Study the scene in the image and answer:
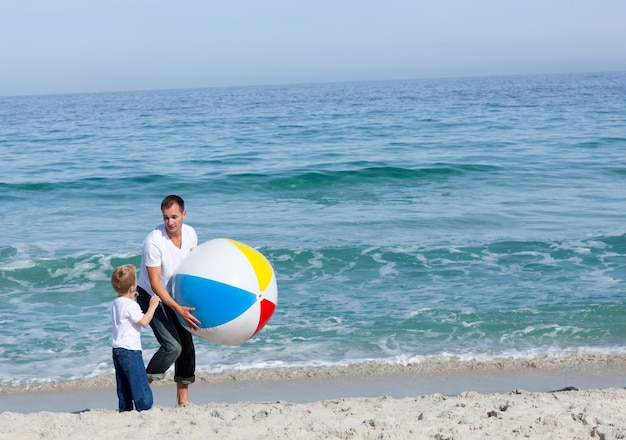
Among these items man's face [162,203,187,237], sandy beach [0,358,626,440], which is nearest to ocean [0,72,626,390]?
sandy beach [0,358,626,440]

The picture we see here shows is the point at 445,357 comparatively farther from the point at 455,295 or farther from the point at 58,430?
the point at 58,430

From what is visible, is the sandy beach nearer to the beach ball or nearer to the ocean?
the ocean

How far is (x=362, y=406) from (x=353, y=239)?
7870mm

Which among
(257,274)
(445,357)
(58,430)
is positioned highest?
(257,274)

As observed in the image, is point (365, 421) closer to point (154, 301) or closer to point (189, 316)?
point (189, 316)

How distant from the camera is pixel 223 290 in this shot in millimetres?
5938

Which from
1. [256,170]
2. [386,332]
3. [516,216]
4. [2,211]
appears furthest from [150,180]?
[386,332]

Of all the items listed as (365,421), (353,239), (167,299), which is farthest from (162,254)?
(353,239)

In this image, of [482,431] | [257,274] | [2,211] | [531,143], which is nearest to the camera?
[482,431]

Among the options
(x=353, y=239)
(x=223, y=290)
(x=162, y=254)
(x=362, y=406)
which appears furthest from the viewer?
(x=353, y=239)

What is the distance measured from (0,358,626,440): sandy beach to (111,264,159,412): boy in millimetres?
191

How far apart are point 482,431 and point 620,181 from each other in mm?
17039

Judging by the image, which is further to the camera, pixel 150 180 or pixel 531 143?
pixel 531 143

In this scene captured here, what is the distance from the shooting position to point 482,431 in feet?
18.1
